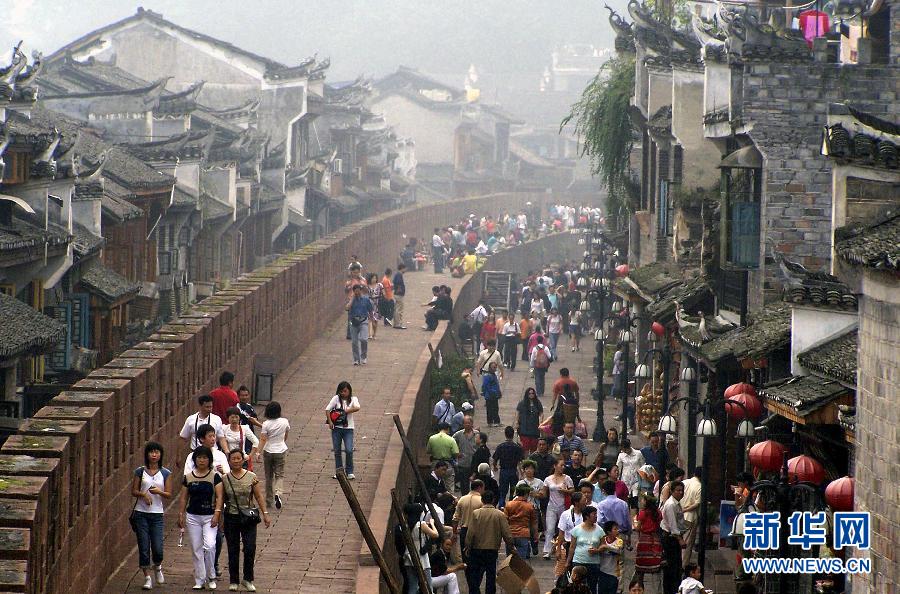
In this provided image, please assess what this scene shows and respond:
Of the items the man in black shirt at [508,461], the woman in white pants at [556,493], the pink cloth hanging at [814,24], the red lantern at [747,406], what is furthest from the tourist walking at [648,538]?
the pink cloth hanging at [814,24]

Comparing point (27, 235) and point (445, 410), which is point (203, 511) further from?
point (27, 235)

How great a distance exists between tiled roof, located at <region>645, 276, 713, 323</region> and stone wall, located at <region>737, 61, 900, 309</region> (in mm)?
2869

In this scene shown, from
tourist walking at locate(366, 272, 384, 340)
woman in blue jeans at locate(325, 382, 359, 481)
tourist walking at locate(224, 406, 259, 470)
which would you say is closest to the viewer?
tourist walking at locate(224, 406, 259, 470)

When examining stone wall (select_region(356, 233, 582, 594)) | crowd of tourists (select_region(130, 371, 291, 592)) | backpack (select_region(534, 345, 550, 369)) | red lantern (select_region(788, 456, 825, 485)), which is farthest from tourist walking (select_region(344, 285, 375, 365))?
red lantern (select_region(788, 456, 825, 485))

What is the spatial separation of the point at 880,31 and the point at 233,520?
11479 millimetres

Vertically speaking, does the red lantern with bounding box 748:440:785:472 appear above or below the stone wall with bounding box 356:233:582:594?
above

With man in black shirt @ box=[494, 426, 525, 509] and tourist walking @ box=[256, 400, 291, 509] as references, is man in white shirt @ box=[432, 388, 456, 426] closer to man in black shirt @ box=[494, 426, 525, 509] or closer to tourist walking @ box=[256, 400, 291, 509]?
man in black shirt @ box=[494, 426, 525, 509]

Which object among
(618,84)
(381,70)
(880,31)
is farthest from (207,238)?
(381,70)

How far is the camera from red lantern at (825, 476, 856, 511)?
13047 mm

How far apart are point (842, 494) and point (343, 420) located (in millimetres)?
6367

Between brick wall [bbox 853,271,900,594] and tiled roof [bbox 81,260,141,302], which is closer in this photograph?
brick wall [bbox 853,271,900,594]

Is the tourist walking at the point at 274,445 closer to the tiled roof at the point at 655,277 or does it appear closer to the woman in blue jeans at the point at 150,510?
the woman in blue jeans at the point at 150,510

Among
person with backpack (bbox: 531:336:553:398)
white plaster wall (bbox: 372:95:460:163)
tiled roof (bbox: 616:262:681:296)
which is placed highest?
white plaster wall (bbox: 372:95:460:163)

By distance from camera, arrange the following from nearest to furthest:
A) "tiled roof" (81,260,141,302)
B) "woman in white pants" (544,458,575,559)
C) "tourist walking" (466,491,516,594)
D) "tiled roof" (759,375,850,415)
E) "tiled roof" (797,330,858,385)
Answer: "tiled roof" (759,375,850,415) → "tiled roof" (797,330,858,385) → "tourist walking" (466,491,516,594) → "woman in white pants" (544,458,575,559) → "tiled roof" (81,260,141,302)
